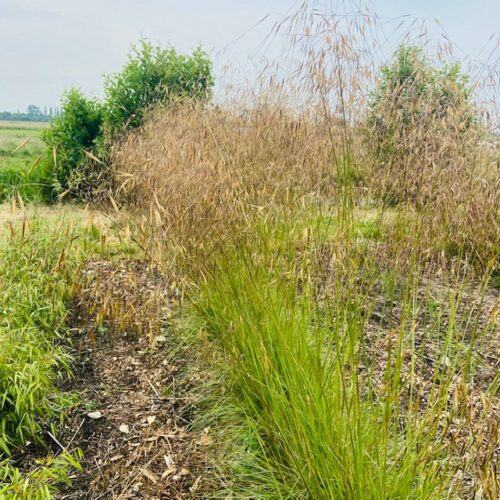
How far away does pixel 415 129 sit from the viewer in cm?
207

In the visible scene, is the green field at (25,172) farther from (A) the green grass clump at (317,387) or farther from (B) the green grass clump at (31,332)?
(A) the green grass clump at (317,387)

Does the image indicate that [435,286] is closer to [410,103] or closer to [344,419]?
[410,103]

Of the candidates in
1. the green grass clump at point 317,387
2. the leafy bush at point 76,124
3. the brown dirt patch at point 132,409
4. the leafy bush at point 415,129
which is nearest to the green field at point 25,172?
the leafy bush at point 76,124

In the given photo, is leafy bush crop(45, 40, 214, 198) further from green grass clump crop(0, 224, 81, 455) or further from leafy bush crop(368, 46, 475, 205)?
leafy bush crop(368, 46, 475, 205)

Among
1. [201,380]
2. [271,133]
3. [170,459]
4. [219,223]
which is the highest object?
[271,133]

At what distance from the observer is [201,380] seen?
7.98ft

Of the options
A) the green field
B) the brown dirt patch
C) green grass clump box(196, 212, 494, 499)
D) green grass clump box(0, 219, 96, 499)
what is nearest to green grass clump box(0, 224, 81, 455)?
green grass clump box(0, 219, 96, 499)

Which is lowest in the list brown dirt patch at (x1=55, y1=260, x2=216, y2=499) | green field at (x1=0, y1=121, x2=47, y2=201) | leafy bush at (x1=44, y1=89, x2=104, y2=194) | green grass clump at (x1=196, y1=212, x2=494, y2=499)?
brown dirt patch at (x1=55, y1=260, x2=216, y2=499)

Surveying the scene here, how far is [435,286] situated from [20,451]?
2.85m

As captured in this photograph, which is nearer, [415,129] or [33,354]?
[415,129]

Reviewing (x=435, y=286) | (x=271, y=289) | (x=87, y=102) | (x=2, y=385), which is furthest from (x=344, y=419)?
(x=87, y=102)

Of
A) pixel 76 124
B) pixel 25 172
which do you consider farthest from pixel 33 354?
pixel 76 124

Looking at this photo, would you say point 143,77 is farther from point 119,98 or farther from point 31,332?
point 31,332

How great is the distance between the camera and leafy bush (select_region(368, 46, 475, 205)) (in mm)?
2041
